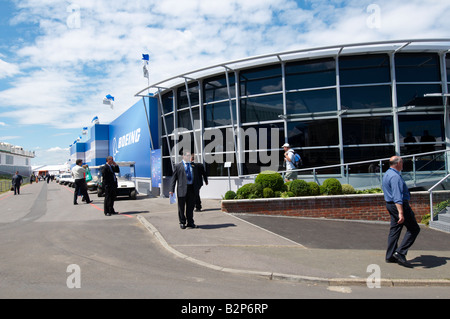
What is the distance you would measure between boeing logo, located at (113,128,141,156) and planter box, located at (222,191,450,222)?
45.7 feet

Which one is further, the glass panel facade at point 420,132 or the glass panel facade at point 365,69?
the glass panel facade at point 365,69

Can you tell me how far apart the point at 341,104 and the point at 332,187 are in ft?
13.7

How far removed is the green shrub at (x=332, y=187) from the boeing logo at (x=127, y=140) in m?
14.4

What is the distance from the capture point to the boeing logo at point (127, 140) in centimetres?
2266

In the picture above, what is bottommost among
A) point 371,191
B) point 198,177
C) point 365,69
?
point 371,191

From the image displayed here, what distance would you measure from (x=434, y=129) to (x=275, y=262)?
10.5 meters

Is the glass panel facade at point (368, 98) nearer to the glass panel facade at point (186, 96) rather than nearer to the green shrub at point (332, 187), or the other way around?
the green shrub at point (332, 187)

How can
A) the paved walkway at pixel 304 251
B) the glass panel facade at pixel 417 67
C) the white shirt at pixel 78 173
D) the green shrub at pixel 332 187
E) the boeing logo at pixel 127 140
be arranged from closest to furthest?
the paved walkway at pixel 304 251, the green shrub at pixel 332 187, the glass panel facade at pixel 417 67, the white shirt at pixel 78 173, the boeing logo at pixel 127 140


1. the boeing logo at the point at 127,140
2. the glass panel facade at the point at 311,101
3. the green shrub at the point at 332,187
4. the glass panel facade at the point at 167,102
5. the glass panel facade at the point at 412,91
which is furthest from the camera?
the boeing logo at the point at 127,140

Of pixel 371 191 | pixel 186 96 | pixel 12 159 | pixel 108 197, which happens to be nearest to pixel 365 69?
pixel 371 191

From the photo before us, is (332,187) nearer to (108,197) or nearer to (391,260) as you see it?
(391,260)

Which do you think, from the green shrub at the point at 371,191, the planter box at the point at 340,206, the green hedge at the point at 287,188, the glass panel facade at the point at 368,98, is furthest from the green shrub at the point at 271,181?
the glass panel facade at the point at 368,98

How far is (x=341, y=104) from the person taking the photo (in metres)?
13.3

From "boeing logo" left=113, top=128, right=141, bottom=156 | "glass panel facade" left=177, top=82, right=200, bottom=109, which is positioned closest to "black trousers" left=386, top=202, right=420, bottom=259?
"glass panel facade" left=177, top=82, right=200, bottom=109
